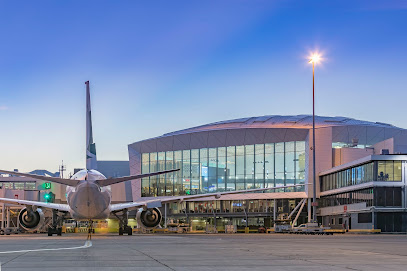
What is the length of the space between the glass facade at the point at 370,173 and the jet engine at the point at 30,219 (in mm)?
41385

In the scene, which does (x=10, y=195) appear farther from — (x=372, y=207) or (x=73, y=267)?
(x=73, y=267)

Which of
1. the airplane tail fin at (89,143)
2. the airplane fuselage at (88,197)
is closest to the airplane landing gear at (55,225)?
the airplane tail fin at (89,143)

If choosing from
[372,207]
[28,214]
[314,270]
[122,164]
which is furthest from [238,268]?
[122,164]

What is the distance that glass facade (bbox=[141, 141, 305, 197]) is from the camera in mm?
92188

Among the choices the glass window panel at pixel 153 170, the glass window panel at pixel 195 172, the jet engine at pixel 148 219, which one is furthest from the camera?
the glass window panel at pixel 153 170

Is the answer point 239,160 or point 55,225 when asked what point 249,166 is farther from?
point 55,225

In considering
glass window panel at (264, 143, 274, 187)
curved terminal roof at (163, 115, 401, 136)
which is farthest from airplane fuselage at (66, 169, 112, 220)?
curved terminal roof at (163, 115, 401, 136)

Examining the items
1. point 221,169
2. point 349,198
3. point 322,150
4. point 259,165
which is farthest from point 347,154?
point 221,169

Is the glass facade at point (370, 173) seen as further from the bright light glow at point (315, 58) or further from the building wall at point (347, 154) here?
the bright light glow at point (315, 58)

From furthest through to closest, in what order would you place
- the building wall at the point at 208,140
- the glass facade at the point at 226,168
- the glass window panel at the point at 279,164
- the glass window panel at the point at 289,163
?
1. the glass window panel at the point at 279,164
2. the glass facade at the point at 226,168
3. the building wall at the point at 208,140
4. the glass window panel at the point at 289,163

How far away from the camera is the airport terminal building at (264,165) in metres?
86.4

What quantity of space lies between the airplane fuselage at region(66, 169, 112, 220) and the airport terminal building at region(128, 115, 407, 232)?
44.4 m

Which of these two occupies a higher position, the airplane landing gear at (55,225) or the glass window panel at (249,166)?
the glass window panel at (249,166)

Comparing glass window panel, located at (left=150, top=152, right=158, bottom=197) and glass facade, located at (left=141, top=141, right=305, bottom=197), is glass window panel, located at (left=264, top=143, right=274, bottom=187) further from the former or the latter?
glass window panel, located at (left=150, top=152, right=158, bottom=197)
